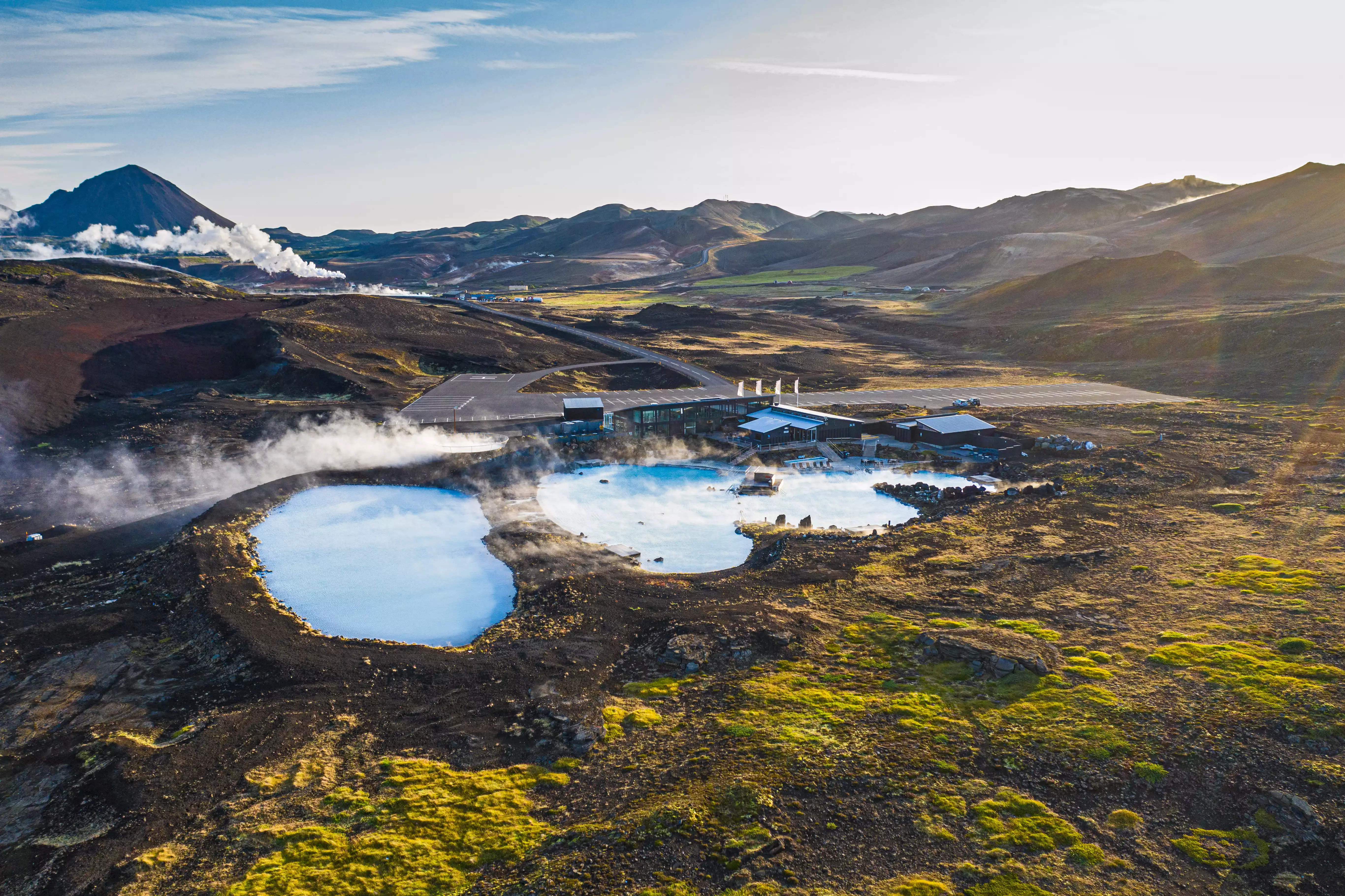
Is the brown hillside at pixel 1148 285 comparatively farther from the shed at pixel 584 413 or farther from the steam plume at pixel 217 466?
the steam plume at pixel 217 466

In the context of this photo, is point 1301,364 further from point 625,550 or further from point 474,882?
point 474,882

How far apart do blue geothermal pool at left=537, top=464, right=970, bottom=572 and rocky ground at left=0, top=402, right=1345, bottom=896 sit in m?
4.47

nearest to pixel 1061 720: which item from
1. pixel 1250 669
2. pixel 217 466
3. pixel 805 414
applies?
pixel 1250 669

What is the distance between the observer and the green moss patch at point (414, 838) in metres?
20.7

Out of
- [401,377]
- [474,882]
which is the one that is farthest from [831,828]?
[401,377]

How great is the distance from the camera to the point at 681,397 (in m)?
92.6

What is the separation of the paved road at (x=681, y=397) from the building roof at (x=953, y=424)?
49.7 feet

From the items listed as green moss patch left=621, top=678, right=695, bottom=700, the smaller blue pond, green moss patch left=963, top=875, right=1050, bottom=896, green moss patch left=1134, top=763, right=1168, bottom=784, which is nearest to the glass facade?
the smaller blue pond

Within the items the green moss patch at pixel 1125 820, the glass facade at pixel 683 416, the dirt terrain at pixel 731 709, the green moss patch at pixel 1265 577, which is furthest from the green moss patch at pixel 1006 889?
the glass facade at pixel 683 416

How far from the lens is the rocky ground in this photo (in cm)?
2130

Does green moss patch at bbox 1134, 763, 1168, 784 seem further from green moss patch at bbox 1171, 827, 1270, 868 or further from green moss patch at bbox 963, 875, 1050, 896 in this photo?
green moss patch at bbox 963, 875, 1050, 896

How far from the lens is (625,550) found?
A: 46.3 m

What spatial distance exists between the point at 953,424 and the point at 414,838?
61701 mm

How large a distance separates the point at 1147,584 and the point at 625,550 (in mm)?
29834
